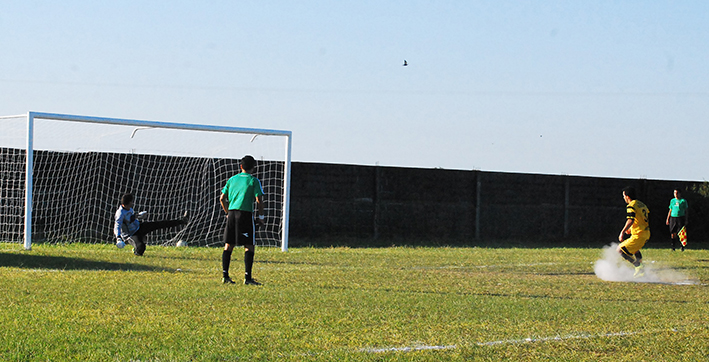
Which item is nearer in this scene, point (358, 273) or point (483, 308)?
point (483, 308)

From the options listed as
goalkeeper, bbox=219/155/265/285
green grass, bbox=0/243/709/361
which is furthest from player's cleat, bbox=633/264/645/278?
goalkeeper, bbox=219/155/265/285

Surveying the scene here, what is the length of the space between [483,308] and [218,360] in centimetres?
411

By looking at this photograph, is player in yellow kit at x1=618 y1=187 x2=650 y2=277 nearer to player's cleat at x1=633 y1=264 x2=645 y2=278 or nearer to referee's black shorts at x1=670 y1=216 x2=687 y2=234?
player's cleat at x1=633 y1=264 x2=645 y2=278

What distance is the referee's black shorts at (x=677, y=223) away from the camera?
2377 centimetres

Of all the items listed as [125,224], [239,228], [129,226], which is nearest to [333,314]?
[239,228]

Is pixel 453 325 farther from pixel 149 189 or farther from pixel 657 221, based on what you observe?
pixel 657 221

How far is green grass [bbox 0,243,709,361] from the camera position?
6367 mm

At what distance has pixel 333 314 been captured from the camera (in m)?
8.31

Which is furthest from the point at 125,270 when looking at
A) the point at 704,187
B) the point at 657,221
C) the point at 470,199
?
the point at 704,187

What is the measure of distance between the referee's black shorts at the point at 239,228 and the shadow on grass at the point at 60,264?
243 centimetres

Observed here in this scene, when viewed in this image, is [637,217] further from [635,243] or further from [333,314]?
[333,314]

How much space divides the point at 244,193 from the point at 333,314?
3.58 metres

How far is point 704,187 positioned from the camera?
2981cm

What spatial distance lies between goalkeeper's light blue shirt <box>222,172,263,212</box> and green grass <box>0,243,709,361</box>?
1175 mm
